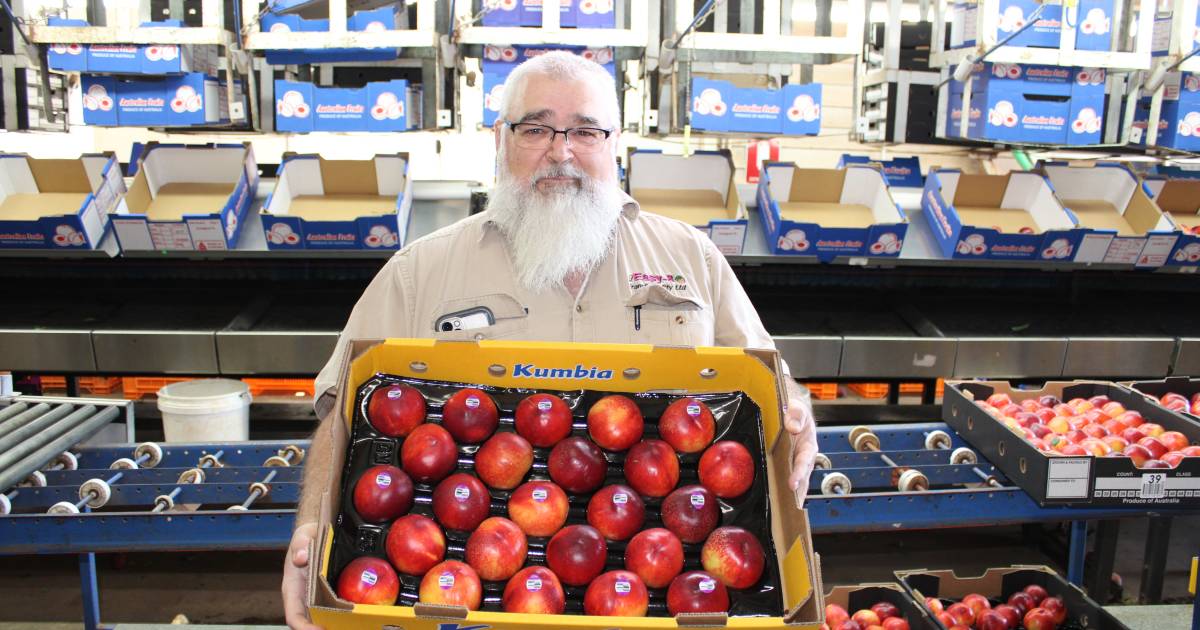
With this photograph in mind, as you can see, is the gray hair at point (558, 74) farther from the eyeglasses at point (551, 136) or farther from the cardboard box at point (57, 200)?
the cardboard box at point (57, 200)

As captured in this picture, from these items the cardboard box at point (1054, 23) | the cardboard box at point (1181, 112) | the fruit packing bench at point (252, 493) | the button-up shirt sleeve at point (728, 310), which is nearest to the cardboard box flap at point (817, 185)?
the cardboard box at point (1054, 23)

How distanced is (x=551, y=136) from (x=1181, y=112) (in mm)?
3509

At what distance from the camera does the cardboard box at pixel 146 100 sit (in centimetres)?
337

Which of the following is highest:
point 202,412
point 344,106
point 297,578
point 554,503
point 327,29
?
point 327,29

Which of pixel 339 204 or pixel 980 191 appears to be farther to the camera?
pixel 980 191

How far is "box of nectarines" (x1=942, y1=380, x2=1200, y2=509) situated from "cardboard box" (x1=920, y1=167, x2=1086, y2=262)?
2.87 feet

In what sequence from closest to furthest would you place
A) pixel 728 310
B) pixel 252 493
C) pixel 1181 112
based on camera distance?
pixel 728 310 < pixel 252 493 < pixel 1181 112

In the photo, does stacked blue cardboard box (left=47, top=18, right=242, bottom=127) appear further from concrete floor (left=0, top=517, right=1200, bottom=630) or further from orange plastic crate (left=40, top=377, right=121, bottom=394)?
orange plastic crate (left=40, top=377, right=121, bottom=394)

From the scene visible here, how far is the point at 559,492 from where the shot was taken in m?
1.20

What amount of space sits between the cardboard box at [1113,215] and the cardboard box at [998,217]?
77 millimetres

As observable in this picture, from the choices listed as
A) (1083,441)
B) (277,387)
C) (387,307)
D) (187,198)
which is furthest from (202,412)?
(1083,441)

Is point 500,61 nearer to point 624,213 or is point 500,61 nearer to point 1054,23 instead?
point 624,213

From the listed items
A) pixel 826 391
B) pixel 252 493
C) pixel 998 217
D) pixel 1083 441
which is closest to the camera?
pixel 252 493

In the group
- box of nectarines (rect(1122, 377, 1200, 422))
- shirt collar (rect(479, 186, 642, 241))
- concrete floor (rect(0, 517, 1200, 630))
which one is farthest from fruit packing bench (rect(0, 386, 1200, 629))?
shirt collar (rect(479, 186, 642, 241))
